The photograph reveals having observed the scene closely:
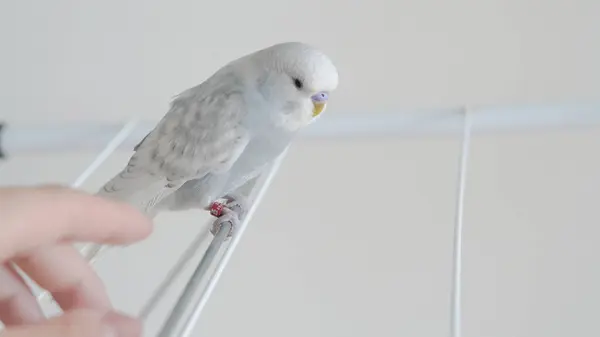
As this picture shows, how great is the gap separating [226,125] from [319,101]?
0.24ft

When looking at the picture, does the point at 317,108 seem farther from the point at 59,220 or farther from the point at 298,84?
the point at 59,220

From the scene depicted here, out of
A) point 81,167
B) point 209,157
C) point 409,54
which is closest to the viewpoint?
point 209,157

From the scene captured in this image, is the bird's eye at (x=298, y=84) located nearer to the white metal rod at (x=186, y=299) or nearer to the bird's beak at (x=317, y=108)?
the bird's beak at (x=317, y=108)

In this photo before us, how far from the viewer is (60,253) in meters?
0.35

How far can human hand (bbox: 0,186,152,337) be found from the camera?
0.86ft

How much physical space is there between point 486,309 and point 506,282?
46 mm

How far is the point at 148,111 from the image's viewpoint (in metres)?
1.01

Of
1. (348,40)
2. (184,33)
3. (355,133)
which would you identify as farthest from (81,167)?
(355,133)

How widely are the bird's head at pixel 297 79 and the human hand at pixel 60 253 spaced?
203 millimetres

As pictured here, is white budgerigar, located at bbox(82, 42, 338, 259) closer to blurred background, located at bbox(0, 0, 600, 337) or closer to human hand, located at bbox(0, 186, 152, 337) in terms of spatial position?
human hand, located at bbox(0, 186, 152, 337)

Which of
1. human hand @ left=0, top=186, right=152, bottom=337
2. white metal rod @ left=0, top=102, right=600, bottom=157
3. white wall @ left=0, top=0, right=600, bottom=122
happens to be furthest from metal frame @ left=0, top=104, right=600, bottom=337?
white wall @ left=0, top=0, right=600, bottom=122

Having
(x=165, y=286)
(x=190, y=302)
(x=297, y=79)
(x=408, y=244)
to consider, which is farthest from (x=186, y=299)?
(x=408, y=244)

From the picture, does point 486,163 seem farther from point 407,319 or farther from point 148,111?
point 148,111

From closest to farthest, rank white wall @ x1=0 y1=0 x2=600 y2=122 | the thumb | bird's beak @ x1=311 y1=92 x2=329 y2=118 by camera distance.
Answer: the thumb < bird's beak @ x1=311 y1=92 x2=329 y2=118 < white wall @ x1=0 y1=0 x2=600 y2=122
